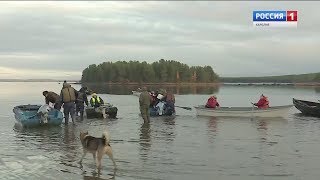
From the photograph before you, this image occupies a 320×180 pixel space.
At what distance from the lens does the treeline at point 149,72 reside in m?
146

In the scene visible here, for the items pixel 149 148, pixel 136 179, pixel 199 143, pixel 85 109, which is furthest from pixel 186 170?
pixel 85 109

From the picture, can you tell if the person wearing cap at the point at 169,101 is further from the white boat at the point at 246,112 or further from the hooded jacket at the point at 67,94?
the hooded jacket at the point at 67,94

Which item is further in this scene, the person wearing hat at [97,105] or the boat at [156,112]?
the boat at [156,112]

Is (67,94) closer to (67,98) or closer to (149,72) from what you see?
(67,98)

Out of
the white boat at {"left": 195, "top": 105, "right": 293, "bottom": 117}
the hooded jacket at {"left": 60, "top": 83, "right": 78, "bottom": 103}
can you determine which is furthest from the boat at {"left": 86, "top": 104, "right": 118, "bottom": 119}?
the white boat at {"left": 195, "top": 105, "right": 293, "bottom": 117}

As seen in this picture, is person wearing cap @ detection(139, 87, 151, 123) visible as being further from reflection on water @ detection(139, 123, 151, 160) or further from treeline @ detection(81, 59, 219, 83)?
treeline @ detection(81, 59, 219, 83)

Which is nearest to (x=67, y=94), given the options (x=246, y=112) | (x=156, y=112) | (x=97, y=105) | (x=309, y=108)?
(x=97, y=105)

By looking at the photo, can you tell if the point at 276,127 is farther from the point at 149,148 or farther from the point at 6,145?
the point at 6,145

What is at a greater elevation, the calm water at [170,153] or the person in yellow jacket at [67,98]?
the person in yellow jacket at [67,98]

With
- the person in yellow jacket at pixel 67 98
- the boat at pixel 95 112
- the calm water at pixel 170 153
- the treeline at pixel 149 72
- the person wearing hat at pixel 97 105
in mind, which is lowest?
the calm water at pixel 170 153

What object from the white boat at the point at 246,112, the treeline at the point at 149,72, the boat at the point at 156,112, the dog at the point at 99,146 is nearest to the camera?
the dog at the point at 99,146

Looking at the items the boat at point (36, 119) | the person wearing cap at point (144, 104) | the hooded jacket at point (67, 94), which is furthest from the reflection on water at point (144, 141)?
the boat at point (36, 119)

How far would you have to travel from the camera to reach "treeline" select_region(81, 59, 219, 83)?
479 ft

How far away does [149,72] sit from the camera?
144375 millimetres
